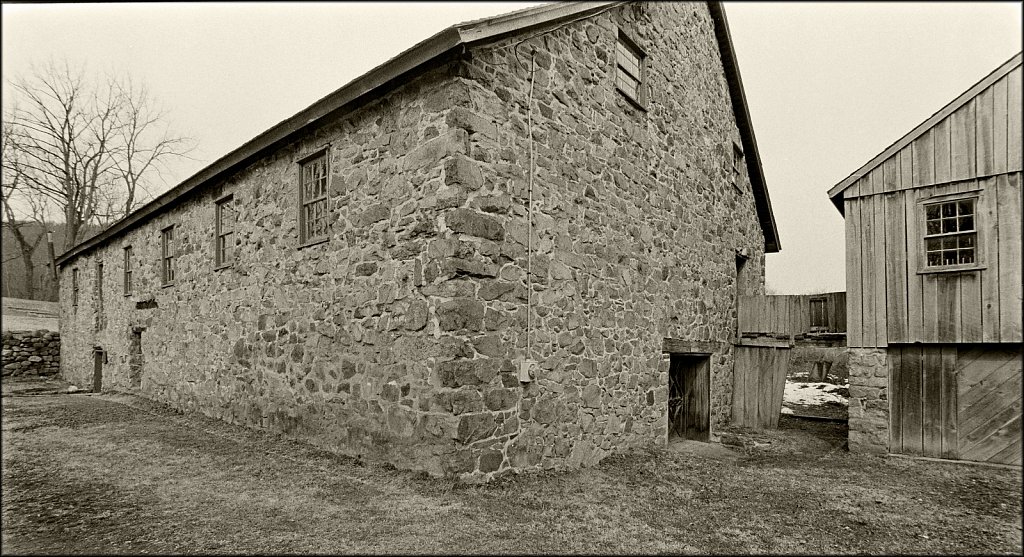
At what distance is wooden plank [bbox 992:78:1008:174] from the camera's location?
8.51 meters

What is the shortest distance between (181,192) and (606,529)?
1062 cm

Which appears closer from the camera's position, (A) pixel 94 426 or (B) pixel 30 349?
(A) pixel 94 426

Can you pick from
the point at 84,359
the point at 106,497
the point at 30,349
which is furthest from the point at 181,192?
the point at 30,349

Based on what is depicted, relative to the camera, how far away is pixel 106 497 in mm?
5969

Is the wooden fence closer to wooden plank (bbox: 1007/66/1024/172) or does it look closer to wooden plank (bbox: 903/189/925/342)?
wooden plank (bbox: 903/189/925/342)

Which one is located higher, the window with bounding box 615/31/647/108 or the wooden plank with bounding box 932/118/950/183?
the window with bounding box 615/31/647/108

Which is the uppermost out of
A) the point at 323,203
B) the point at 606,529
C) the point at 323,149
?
the point at 323,149

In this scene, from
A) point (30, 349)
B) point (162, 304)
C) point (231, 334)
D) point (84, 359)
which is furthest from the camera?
point (30, 349)

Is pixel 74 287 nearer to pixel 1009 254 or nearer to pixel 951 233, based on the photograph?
pixel 951 233

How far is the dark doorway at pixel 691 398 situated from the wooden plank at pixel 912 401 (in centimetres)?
330

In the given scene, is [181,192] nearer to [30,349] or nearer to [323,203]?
[323,203]

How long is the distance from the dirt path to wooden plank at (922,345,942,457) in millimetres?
439

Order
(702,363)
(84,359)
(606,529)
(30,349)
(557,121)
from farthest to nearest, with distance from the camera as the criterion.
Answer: (30,349)
(84,359)
(702,363)
(557,121)
(606,529)

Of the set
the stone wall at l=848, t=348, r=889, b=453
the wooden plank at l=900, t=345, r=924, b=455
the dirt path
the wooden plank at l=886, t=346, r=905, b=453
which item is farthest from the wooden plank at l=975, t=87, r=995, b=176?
the dirt path
